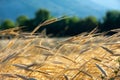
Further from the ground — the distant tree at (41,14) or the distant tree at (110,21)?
the distant tree at (41,14)

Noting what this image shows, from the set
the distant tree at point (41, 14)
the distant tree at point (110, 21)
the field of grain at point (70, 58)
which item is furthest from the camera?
the distant tree at point (41, 14)

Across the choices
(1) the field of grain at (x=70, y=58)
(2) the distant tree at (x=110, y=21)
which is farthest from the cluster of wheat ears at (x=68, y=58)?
(2) the distant tree at (x=110, y=21)

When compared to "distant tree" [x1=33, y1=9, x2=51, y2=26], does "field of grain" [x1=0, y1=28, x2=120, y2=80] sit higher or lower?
higher

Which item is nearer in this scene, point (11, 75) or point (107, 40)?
point (11, 75)

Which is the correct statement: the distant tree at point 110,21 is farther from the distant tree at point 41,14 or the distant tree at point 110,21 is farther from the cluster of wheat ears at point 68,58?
the cluster of wheat ears at point 68,58

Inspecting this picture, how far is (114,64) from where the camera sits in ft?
9.95

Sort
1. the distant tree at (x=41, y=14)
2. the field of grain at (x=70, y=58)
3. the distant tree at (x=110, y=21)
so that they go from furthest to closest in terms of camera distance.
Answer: the distant tree at (x=41, y=14), the distant tree at (x=110, y=21), the field of grain at (x=70, y=58)

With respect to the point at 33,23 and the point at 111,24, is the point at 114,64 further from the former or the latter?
the point at 33,23

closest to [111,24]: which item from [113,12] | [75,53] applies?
[113,12]

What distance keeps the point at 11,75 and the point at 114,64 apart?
92cm

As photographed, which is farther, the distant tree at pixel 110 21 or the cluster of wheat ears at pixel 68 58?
the distant tree at pixel 110 21

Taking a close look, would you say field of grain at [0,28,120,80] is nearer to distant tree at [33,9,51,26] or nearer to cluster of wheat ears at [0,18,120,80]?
cluster of wheat ears at [0,18,120,80]

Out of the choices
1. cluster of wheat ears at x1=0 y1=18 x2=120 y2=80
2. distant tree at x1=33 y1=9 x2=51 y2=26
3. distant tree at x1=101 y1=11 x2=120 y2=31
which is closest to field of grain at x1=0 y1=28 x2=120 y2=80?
cluster of wheat ears at x1=0 y1=18 x2=120 y2=80

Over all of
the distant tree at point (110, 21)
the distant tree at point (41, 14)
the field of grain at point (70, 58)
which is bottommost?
the distant tree at point (110, 21)
